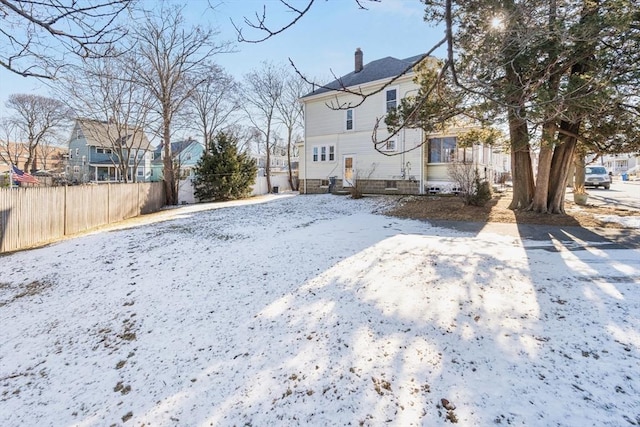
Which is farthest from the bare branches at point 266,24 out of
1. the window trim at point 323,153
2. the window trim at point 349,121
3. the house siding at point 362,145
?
the window trim at point 323,153

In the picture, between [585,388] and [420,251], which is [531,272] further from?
[585,388]

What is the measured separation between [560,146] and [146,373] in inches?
457

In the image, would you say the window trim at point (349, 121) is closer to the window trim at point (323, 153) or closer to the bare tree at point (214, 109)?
the window trim at point (323, 153)

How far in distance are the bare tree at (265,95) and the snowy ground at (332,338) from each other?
73.0 ft

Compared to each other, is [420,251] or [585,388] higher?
[420,251]

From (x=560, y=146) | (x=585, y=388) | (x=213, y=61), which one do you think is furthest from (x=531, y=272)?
(x=213, y=61)

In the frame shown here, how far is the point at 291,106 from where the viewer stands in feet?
97.6

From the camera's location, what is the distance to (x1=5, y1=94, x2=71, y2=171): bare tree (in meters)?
28.4

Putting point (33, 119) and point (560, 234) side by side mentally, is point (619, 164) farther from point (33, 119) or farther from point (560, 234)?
point (33, 119)

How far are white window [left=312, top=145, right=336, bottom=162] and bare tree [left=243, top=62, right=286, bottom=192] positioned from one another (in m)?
7.46

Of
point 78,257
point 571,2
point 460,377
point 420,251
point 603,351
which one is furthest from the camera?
point 78,257

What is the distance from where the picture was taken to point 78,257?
673cm

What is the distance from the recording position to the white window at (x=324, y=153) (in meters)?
19.8

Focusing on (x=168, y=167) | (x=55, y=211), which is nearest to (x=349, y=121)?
(x=168, y=167)
